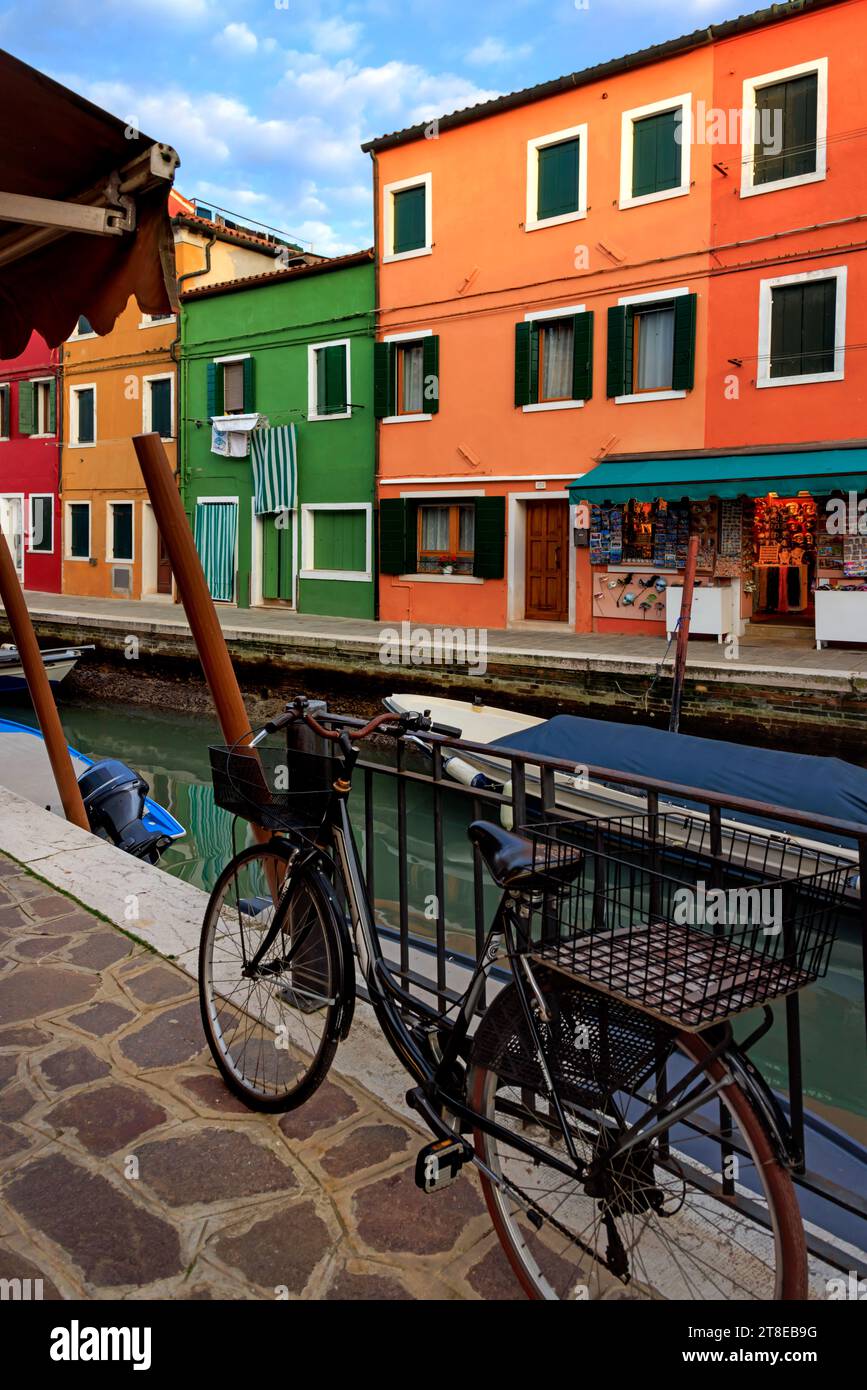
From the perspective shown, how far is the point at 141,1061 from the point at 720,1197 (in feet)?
5.35

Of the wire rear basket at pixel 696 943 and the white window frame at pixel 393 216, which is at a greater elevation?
the white window frame at pixel 393 216

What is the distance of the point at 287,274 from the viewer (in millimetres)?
20172

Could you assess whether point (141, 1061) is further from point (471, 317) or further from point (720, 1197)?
point (471, 317)

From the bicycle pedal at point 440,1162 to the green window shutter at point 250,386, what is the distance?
20.9 metres

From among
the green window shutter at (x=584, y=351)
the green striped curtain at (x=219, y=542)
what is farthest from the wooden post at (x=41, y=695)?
the green striped curtain at (x=219, y=542)

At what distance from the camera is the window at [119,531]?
24203 millimetres

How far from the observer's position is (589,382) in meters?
16.5

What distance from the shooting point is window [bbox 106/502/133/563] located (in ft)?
79.4

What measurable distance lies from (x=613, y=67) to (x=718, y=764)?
516 inches

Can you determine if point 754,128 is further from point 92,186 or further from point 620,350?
point 92,186

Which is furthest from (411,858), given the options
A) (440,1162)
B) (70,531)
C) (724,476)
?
(70,531)

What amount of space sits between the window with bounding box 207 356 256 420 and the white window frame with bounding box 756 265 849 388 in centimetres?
1094

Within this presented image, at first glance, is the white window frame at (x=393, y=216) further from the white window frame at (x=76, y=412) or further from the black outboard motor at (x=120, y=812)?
the black outboard motor at (x=120, y=812)

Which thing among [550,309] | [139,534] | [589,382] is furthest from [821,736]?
[139,534]
